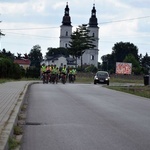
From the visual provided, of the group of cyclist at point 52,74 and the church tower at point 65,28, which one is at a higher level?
the church tower at point 65,28

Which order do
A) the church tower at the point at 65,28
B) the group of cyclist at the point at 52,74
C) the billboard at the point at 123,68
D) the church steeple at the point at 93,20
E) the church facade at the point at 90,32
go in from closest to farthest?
1. the group of cyclist at the point at 52,74
2. the billboard at the point at 123,68
3. the church steeple at the point at 93,20
4. the church tower at the point at 65,28
5. the church facade at the point at 90,32

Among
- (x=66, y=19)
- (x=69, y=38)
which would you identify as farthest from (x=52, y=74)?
(x=69, y=38)

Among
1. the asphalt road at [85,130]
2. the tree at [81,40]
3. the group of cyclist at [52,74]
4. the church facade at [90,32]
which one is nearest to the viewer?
the asphalt road at [85,130]

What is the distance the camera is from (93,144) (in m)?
10.2

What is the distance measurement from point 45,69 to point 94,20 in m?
130

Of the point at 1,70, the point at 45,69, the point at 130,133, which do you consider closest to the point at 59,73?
the point at 45,69

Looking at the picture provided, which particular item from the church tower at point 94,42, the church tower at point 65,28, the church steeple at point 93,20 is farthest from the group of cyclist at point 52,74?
the church steeple at point 93,20

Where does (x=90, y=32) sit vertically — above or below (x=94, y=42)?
above

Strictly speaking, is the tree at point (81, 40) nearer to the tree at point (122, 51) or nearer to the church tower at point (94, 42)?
the church tower at point (94, 42)

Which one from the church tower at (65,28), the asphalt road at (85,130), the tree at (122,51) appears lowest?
the asphalt road at (85,130)

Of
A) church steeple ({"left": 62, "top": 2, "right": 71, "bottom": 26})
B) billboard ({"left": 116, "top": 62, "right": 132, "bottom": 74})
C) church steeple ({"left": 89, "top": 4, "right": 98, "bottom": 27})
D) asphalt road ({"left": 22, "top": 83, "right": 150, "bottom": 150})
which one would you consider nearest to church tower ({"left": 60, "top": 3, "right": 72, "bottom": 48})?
church steeple ({"left": 62, "top": 2, "right": 71, "bottom": 26})

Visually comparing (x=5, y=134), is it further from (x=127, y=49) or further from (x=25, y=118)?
(x=127, y=49)

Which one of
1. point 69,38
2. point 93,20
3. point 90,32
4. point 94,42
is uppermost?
point 93,20

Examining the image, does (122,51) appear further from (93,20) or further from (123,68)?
(123,68)
